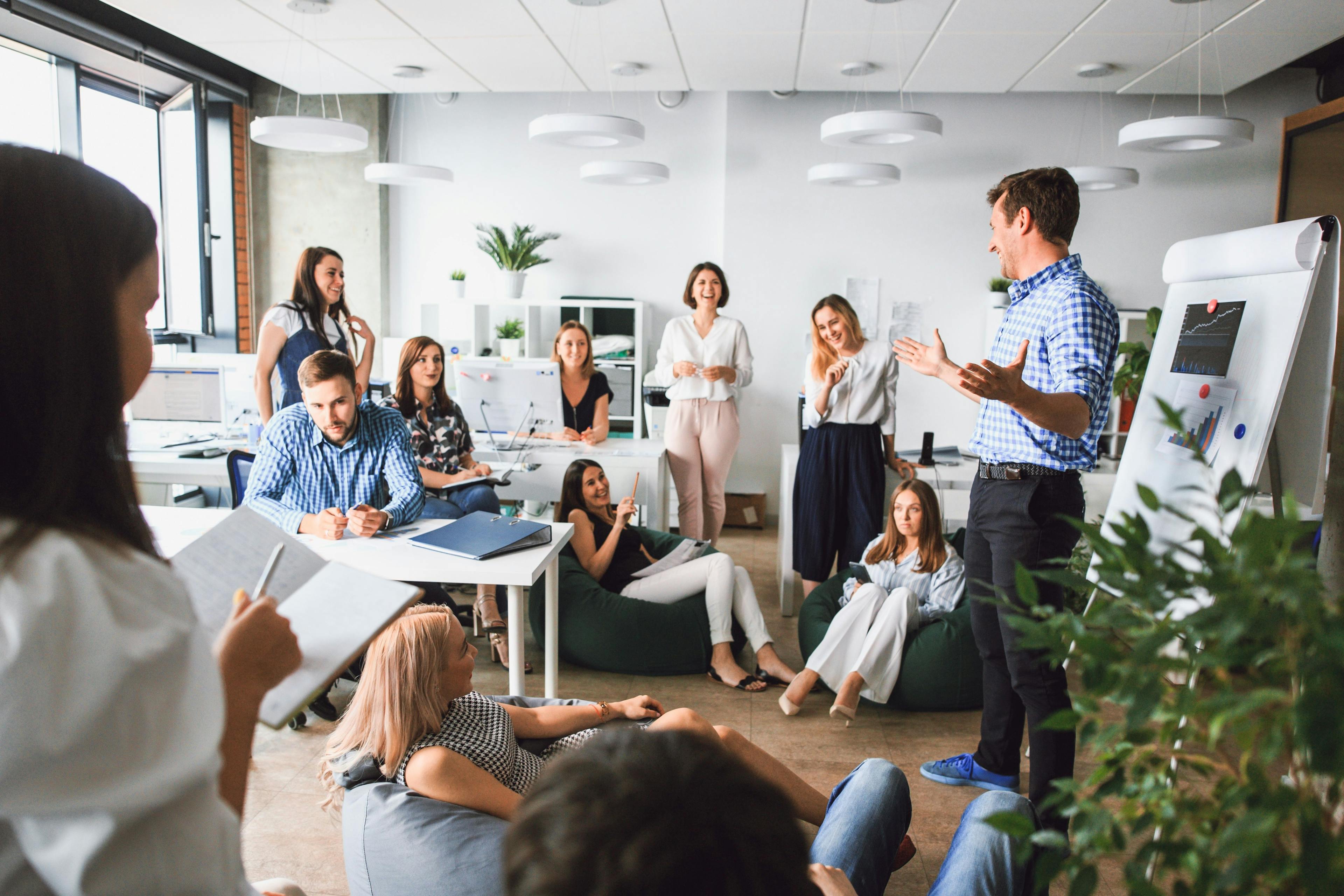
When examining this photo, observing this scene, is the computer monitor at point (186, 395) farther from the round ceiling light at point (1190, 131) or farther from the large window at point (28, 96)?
the round ceiling light at point (1190, 131)

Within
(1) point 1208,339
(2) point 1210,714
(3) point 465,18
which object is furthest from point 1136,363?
(3) point 465,18

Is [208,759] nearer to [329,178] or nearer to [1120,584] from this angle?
[1120,584]

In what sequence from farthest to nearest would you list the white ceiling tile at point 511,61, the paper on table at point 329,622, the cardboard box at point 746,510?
→ the cardboard box at point 746,510 → the white ceiling tile at point 511,61 → the paper on table at point 329,622

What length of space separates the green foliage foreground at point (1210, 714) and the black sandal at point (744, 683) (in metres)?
2.56

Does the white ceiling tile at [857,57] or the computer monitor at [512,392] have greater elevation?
the white ceiling tile at [857,57]

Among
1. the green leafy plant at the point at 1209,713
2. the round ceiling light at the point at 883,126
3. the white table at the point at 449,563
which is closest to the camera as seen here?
the green leafy plant at the point at 1209,713

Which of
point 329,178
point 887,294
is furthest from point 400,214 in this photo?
point 887,294

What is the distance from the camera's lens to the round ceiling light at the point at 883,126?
3.71m

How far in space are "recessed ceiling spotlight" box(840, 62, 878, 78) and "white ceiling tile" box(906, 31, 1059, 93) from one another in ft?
0.81

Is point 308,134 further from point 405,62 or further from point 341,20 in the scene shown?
point 405,62

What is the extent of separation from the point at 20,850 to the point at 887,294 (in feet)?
19.2

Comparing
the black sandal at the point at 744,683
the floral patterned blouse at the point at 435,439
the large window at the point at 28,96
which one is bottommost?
the black sandal at the point at 744,683

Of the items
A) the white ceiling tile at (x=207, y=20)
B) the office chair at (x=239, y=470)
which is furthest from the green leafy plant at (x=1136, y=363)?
the white ceiling tile at (x=207, y=20)

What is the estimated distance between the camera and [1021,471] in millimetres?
2119
